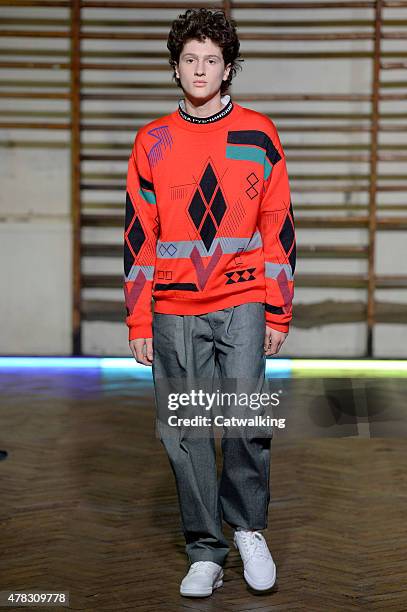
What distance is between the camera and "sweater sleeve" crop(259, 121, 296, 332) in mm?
2256

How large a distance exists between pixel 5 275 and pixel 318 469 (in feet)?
9.53

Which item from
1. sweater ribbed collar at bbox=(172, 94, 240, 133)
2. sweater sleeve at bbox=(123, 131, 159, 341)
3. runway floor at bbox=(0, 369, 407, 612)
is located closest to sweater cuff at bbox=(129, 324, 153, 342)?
sweater sleeve at bbox=(123, 131, 159, 341)

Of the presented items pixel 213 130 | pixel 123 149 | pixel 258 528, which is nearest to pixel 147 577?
pixel 258 528

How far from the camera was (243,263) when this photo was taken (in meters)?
2.24

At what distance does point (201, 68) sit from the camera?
7.25 feet

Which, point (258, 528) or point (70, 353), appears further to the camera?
point (70, 353)

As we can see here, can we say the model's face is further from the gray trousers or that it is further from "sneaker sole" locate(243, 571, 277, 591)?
"sneaker sole" locate(243, 571, 277, 591)

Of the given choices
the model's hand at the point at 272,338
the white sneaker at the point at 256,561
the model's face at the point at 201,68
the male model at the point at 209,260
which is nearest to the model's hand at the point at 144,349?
the male model at the point at 209,260

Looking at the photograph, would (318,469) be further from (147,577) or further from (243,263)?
(243,263)

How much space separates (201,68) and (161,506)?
1366 mm

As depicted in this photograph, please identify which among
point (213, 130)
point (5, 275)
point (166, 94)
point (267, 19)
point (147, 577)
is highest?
point (267, 19)

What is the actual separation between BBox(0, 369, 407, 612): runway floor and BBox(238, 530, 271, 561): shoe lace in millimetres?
80

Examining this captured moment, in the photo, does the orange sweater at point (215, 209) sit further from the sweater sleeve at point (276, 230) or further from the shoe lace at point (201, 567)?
the shoe lace at point (201, 567)

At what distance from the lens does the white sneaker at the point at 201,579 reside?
224 cm
